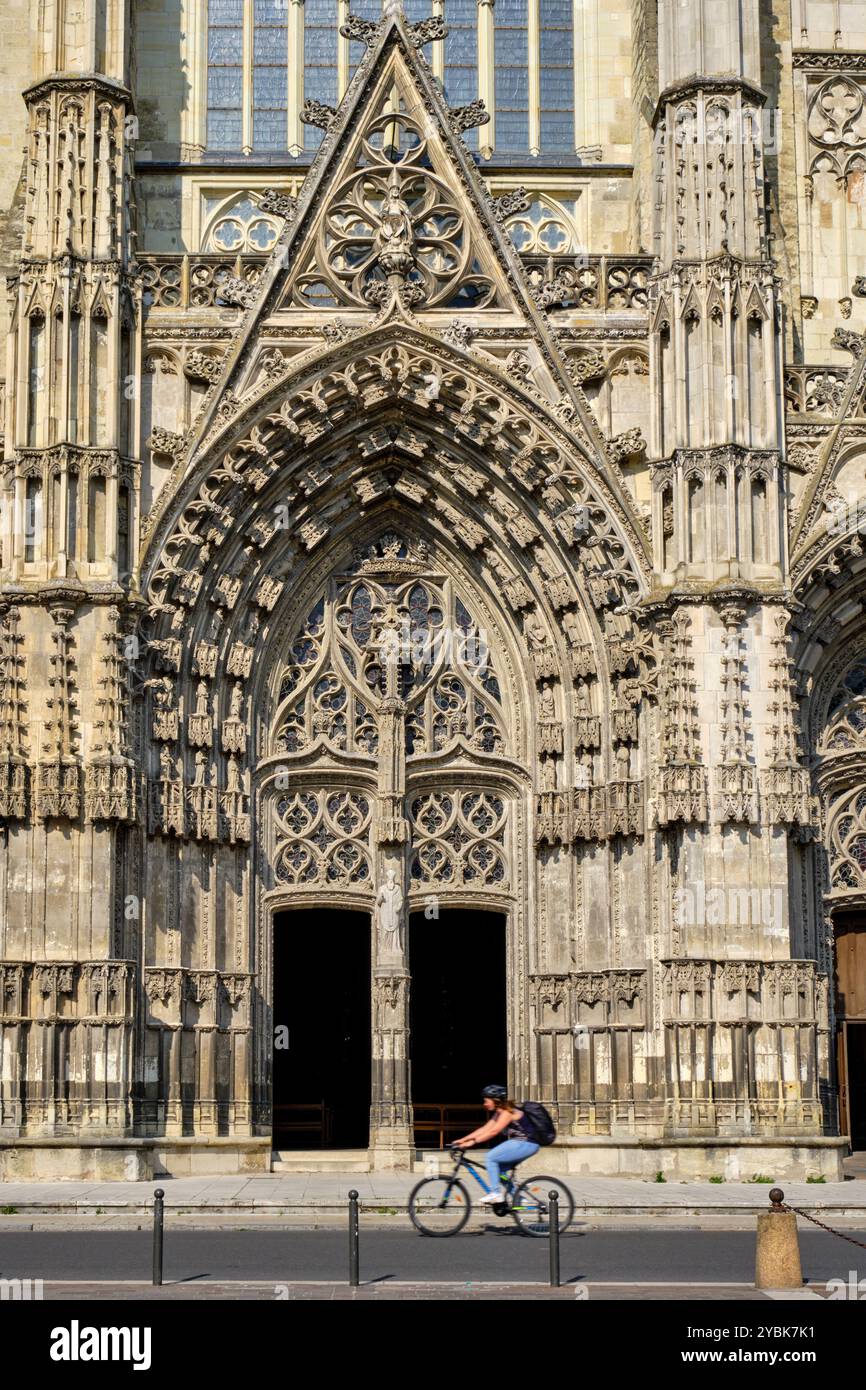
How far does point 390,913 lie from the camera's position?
99.1 ft

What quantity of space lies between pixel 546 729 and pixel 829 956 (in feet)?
16.2

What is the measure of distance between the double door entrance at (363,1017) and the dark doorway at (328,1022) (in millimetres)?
16

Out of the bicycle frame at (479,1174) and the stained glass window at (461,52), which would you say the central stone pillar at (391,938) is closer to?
the stained glass window at (461,52)

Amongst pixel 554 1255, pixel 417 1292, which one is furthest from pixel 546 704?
pixel 417 1292

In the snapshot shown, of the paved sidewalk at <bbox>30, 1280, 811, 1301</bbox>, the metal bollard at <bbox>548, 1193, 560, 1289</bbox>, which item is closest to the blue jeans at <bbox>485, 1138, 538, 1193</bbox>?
the paved sidewalk at <bbox>30, 1280, 811, 1301</bbox>

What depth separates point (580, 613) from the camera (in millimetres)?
29938

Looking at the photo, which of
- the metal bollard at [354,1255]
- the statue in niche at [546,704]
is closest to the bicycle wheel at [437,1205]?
the metal bollard at [354,1255]

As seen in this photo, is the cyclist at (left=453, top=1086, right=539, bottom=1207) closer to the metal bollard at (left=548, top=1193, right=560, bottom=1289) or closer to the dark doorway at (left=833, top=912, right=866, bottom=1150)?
the metal bollard at (left=548, top=1193, right=560, bottom=1289)

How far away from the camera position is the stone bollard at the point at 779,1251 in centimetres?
1558

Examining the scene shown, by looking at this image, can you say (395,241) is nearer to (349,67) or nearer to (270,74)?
(349,67)

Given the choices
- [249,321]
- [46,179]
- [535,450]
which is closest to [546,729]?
[535,450]

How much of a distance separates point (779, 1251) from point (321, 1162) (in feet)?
48.7

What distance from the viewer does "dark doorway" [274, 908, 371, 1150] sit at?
33.9 metres
